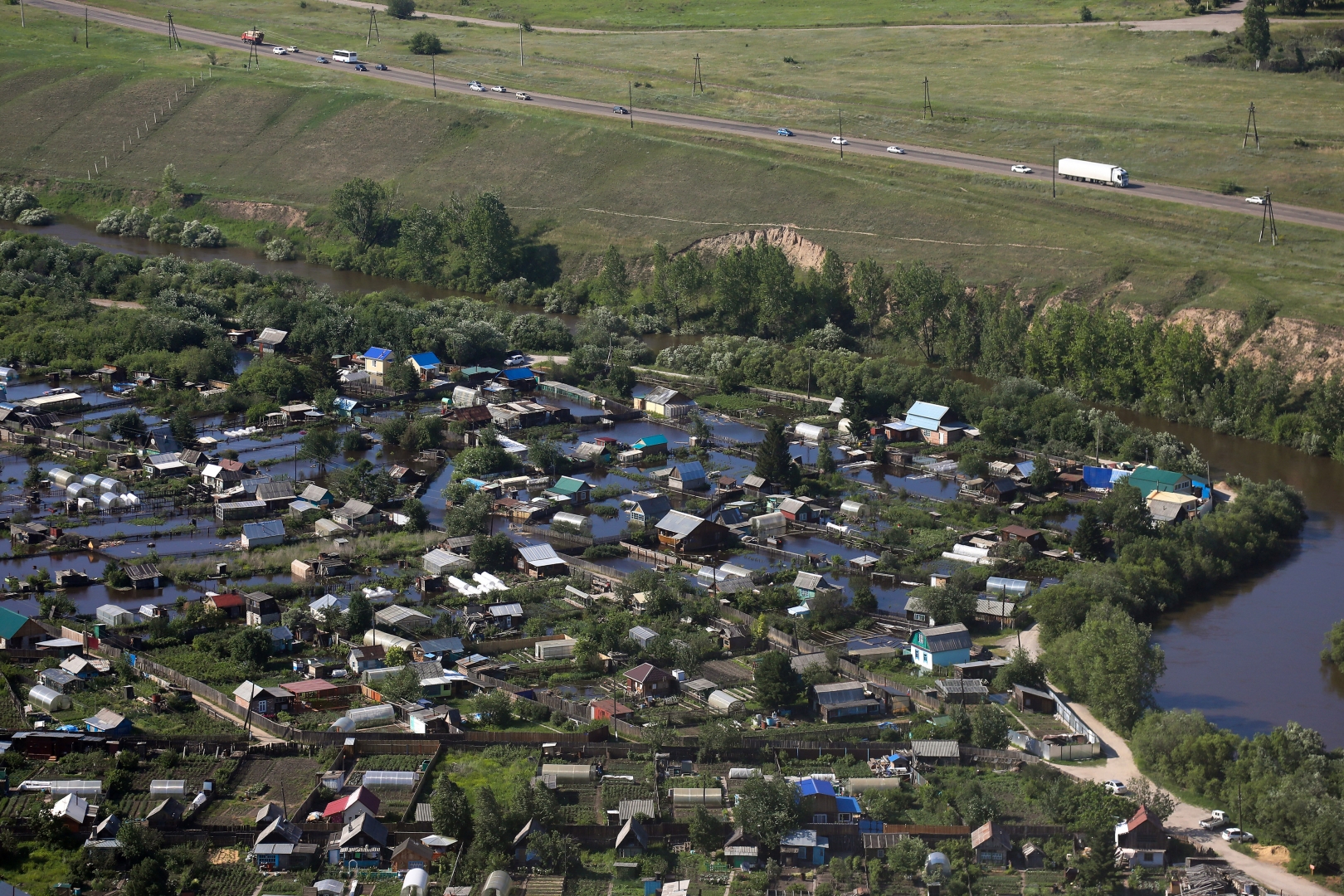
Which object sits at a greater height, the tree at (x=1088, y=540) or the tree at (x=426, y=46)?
the tree at (x=426, y=46)

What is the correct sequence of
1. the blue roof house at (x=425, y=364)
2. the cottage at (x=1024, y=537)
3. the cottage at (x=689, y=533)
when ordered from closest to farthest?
the cottage at (x=1024, y=537), the cottage at (x=689, y=533), the blue roof house at (x=425, y=364)

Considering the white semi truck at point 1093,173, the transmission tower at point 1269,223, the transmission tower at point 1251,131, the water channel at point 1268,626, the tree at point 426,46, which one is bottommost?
the water channel at point 1268,626

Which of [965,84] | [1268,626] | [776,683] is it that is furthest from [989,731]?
[965,84]

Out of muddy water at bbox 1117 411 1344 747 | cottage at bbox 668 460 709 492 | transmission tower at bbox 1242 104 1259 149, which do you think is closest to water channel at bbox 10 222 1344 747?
muddy water at bbox 1117 411 1344 747

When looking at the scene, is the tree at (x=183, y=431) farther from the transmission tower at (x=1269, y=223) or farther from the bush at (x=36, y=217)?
the transmission tower at (x=1269, y=223)

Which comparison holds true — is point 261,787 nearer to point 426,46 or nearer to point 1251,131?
point 1251,131

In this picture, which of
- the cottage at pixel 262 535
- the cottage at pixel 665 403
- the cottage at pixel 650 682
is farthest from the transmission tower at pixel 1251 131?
the cottage at pixel 650 682
